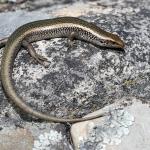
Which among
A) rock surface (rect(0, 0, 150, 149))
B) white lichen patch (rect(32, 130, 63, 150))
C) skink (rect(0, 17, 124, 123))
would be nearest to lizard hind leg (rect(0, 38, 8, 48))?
skink (rect(0, 17, 124, 123))

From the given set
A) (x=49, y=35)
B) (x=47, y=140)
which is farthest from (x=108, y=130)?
(x=49, y=35)

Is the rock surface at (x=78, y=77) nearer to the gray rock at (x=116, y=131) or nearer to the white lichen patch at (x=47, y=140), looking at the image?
the white lichen patch at (x=47, y=140)

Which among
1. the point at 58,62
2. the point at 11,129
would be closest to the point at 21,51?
the point at 58,62

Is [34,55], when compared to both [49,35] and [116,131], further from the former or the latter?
[116,131]

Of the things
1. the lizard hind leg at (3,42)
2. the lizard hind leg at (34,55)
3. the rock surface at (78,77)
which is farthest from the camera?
the lizard hind leg at (3,42)

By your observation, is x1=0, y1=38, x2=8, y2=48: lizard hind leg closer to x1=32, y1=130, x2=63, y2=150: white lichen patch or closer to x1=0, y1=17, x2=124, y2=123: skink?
x1=0, y1=17, x2=124, y2=123: skink

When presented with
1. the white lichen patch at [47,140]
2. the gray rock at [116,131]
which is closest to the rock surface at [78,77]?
the white lichen patch at [47,140]

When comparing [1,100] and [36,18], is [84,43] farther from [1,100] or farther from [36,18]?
[1,100]
